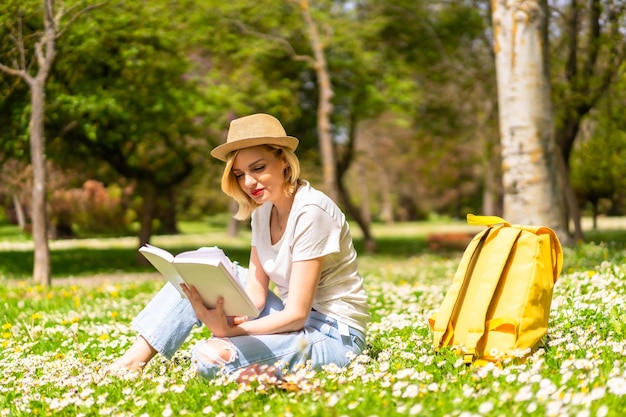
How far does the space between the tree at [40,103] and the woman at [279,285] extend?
23.6 ft

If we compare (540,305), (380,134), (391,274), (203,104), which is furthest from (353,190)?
(540,305)

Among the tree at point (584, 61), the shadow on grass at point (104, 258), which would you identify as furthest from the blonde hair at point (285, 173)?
the tree at point (584, 61)

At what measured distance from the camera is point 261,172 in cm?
386

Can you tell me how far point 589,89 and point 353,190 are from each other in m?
40.8

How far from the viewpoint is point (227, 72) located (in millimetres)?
19922

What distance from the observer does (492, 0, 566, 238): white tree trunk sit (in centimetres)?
867

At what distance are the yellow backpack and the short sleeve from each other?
0.79 meters

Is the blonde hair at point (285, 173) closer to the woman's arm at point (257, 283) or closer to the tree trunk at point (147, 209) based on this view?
the woman's arm at point (257, 283)

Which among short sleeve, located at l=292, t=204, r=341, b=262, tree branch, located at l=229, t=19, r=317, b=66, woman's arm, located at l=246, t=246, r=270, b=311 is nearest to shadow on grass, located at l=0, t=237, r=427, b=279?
tree branch, located at l=229, t=19, r=317, b=66

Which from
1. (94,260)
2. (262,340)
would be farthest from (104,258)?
(262,340)

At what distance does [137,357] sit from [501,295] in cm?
209

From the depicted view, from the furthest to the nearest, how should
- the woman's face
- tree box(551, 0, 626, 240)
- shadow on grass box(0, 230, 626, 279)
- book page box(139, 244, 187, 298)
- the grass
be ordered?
1. shadow on grass box(0, 230, 626, 279)
2. tree box(551, 0, 626, 240)
3. the woman's face
4. book page box(139, 244, 187, 298)
5. the grass

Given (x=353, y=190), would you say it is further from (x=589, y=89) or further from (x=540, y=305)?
(x=540, y=305)

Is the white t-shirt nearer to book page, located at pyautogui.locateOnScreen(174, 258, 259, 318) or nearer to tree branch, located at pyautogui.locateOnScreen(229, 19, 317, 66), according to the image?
book page, located at pyautogui.locateOnScreen(174, 258, 259, 318)
